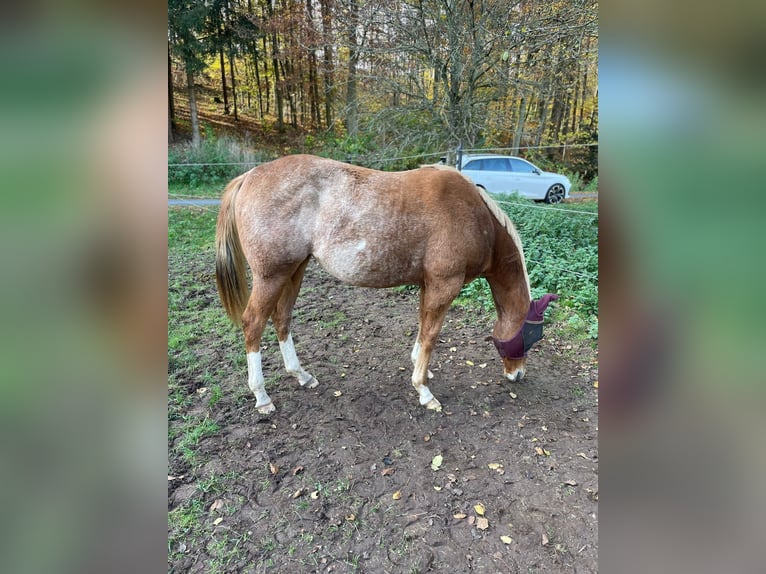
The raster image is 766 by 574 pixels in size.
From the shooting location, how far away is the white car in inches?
356

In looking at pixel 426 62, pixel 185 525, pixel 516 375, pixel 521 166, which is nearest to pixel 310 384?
pixel 185 525

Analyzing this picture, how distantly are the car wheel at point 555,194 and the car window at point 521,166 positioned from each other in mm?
663

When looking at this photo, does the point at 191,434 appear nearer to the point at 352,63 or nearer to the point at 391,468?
the point at 391,468

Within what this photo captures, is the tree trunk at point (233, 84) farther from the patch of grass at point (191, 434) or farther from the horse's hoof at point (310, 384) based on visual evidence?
the patch of grass at point (191, 434)

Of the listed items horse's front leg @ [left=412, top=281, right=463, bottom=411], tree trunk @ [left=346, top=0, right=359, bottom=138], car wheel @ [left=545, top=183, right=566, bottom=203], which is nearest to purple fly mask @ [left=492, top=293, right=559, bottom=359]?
horse's front leg @ [left=412, top=281, right=463, bottom=411]

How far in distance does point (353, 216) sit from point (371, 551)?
72.7 inches

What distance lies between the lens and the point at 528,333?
9.45 ft

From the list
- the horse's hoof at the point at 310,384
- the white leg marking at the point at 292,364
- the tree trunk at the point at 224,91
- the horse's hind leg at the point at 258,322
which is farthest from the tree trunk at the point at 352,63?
the tree trunk at the point at 224,91

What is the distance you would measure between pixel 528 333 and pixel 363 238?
4.58 feet

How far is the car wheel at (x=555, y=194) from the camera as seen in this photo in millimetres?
9469
